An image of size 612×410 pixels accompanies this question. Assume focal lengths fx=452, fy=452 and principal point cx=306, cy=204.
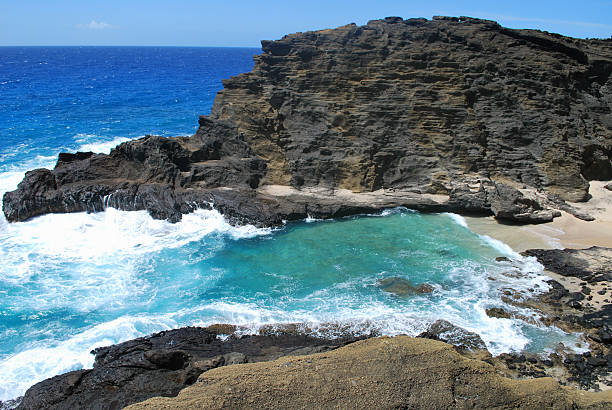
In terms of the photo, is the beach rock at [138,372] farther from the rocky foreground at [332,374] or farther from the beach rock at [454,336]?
the beach rock at [454,336]

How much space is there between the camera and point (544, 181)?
25562 millimetres

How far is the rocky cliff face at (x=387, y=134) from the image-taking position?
24938mm

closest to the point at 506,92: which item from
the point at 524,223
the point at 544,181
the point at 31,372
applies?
the point at 544,181

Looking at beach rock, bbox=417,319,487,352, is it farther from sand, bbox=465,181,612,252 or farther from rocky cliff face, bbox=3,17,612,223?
rocky cliff face, bbox=3,17,612,223

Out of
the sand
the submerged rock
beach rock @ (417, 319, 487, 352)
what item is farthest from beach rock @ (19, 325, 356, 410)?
the sand

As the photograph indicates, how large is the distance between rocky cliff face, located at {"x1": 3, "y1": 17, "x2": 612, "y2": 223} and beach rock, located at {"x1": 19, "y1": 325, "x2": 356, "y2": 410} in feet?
35.7

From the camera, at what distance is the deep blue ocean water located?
1523 cm

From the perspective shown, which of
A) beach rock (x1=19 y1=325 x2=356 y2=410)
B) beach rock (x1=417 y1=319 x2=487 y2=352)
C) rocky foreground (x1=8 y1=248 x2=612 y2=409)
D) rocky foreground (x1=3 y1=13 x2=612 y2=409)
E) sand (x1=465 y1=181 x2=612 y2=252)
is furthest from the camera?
rocky foreground (x1=3 y1=13 x2=612 y2=409)

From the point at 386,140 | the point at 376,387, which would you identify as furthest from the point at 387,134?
the point at 376,387

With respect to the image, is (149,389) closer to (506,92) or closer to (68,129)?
(506,92)

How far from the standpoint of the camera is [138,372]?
36.0ft

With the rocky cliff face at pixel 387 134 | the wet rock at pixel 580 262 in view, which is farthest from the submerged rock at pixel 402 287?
the rocky cliff face at pixel 387 134

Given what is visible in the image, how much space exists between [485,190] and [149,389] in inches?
810

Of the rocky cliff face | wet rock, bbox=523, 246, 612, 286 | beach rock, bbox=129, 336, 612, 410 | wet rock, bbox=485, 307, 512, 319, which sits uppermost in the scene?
the rocky cliff face
